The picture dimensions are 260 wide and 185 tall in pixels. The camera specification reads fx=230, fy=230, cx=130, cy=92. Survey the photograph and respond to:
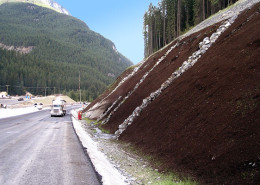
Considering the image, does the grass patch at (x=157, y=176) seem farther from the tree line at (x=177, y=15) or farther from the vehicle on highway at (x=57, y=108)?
the tree line at (x=177, y=15)

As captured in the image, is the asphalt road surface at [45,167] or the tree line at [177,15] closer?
the asphalt road surface at [45,167]

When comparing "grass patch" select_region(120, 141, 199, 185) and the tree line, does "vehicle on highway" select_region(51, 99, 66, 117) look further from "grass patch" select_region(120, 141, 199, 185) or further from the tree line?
"grass patch" select_region(120, 141, 199, 185)

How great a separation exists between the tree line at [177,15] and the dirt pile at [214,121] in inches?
1418

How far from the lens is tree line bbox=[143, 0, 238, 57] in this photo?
5119 cm

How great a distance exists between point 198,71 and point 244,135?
25.0ft

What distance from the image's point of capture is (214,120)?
902 centimetres

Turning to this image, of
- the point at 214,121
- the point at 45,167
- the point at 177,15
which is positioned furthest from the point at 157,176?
the point at 177,15

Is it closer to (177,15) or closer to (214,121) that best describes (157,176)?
(214,121)

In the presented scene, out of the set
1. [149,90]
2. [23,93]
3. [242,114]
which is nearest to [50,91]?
[23,93]

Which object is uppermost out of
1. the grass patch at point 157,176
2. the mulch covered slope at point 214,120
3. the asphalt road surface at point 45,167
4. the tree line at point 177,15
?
the tree line at point 177,15

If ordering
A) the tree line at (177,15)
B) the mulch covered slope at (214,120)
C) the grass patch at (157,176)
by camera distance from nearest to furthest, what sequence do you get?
the mulch covered slope at (214,120)
the grass patch at (157,176)
the tree line at (177,15)

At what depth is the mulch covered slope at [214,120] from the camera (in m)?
6.85

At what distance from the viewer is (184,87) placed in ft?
45.7

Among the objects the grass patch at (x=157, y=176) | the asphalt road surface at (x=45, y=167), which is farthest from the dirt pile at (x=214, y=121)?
the asphalt road surface at (x=45, y=167)
